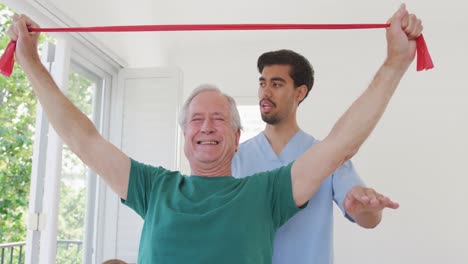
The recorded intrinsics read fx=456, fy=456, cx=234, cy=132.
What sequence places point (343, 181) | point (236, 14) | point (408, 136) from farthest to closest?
point (408, 136) → point (236, 14) → point (343, 181)

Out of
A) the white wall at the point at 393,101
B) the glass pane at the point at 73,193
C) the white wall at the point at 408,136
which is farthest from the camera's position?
the white wall at the point at 408,136

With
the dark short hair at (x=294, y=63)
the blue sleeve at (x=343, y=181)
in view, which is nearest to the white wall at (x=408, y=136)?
the dark short hair at (x=294, y=63)

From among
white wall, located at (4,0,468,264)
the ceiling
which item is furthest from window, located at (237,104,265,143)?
the ceiling

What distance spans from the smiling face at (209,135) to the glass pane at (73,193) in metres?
1.62

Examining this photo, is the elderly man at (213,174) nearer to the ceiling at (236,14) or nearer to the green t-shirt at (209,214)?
the green t-shirt at (209,214)

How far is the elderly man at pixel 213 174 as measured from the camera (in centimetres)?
106

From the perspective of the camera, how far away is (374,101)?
1.05 m

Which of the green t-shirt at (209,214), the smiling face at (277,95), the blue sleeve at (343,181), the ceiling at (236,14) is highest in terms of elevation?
the ceiling at (236,14)

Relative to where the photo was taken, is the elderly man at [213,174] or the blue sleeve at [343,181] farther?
the blue sleeve at [343,181]

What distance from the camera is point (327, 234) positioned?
1.40m

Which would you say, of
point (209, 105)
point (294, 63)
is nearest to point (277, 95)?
point (294, 63)

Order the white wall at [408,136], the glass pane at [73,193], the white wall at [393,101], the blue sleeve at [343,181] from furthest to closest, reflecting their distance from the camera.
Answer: the white wall at [408,136] → the white wall at [393,101] → the glass pane at [73,193] → the blue sleeve at [343,181]

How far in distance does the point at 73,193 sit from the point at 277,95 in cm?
183

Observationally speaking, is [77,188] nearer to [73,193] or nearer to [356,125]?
[73,193]
